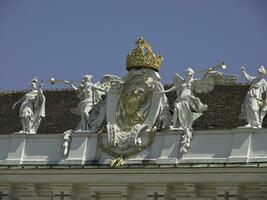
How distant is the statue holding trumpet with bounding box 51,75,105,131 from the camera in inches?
1287

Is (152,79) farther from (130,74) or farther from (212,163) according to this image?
(212,163)

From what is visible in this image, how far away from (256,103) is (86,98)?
4346 millimetres

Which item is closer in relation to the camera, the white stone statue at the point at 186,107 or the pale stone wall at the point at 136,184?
the pale stone wall at the point at 136,184

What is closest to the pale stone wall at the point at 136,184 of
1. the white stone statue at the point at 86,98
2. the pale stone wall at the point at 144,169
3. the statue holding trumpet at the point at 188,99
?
the pale stone wall at the point at 144,169

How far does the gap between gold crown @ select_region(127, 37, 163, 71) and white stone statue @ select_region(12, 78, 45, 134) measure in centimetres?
256

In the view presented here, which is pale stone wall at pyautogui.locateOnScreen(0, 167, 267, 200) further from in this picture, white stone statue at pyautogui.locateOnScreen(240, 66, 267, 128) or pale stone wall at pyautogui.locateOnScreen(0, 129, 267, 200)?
white stone statue at pyautogui.locateOnScreen(240, 66, 267, 128)

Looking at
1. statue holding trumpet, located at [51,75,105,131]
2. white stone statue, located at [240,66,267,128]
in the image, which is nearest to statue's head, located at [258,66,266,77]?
white stone statue, located at [240,66,267,128]

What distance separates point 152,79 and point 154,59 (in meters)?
0.48

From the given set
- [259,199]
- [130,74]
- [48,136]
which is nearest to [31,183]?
[48,136]

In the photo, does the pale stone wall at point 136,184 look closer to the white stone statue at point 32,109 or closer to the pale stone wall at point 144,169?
the pale stone wall at point 144,169

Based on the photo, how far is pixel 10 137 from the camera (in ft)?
110

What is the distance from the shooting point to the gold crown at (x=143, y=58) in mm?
32000

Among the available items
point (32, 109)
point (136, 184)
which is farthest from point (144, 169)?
point (32, 109)

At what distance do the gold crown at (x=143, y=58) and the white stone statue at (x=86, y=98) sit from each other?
106 centimetres
